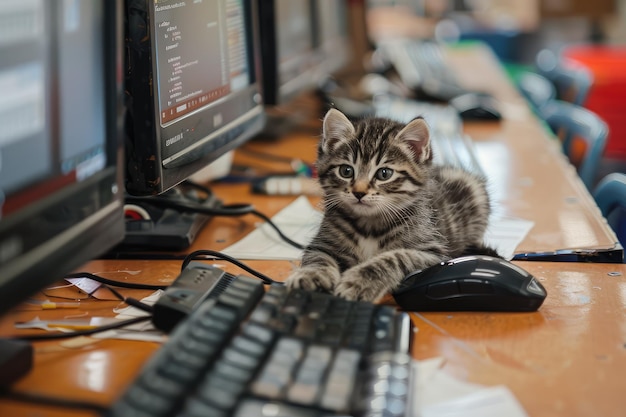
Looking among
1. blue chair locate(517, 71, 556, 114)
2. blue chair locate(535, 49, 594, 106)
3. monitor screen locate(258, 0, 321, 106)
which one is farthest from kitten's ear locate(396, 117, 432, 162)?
blue chair locate(535, 49, 594, 106)

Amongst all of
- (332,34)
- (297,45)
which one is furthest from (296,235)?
(332,34)

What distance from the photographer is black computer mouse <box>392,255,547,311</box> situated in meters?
1.00

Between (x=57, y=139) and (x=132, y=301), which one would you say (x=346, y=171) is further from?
(x=57, y=139)

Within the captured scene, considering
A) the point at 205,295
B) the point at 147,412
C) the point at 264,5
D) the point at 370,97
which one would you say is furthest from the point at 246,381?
the point at 370,97

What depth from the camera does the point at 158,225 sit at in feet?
4.25

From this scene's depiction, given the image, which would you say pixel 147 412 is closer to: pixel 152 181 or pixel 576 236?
pixel 152 181

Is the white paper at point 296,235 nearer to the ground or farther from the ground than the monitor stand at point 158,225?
nearer to the ground

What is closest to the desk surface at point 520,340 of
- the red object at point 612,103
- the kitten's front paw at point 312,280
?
the kitten's front paw at point 312,280

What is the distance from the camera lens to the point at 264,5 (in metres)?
1.87

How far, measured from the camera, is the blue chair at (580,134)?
195cm

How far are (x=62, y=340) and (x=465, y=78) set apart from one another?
267 cm

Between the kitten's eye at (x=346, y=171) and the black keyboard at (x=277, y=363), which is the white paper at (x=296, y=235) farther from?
the black keyboard at (x=277, y=363)

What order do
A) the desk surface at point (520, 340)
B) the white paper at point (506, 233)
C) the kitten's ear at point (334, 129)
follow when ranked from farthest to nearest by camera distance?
the white paper at point (506, 233) < the kitten's ear at point (334, 129) < the desk surface at point (520, 340)

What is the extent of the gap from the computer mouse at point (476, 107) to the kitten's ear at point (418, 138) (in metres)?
1.23
